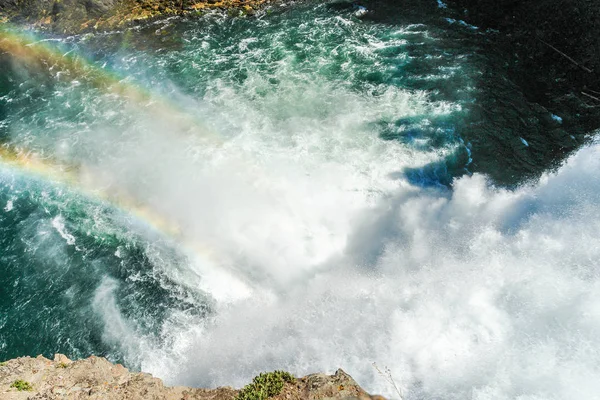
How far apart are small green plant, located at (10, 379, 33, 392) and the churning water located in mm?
3497

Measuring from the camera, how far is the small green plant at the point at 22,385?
29.7ft

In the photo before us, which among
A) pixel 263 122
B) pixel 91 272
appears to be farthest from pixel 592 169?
pixel 91 272

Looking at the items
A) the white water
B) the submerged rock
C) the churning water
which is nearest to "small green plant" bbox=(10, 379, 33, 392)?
the submerged rock

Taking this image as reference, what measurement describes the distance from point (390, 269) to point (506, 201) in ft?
18.4

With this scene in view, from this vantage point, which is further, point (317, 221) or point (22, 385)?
point (317, 221)

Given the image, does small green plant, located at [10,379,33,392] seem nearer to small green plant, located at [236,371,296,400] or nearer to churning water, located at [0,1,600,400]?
churning water, located at [0,1,600,400]

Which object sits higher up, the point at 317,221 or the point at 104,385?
the point at 104,385

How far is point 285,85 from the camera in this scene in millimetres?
21953

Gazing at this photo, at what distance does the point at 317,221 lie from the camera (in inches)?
616

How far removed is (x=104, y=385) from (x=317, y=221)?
9.22m

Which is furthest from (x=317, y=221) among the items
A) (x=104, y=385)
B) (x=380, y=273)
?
(x=104, y=385)

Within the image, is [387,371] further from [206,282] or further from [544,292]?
[206,282]

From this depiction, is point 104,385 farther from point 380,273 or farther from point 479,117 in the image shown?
point 479,117

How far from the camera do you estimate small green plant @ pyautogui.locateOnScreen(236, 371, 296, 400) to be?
875 cm
